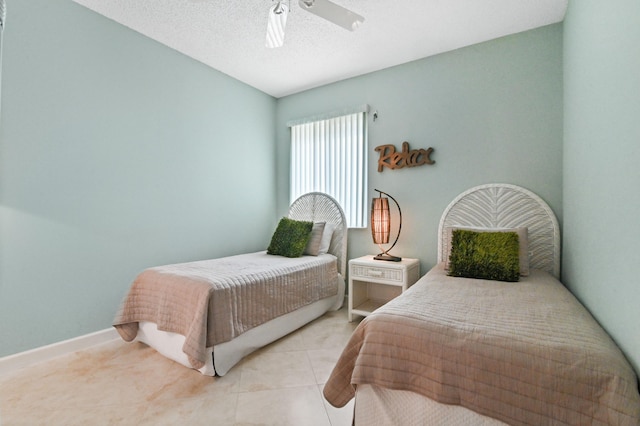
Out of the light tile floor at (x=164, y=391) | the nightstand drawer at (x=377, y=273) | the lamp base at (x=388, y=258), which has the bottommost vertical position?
the light tile floor at (x=164, y=391)

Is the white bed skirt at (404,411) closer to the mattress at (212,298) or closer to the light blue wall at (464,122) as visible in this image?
the mattress at (212,298)

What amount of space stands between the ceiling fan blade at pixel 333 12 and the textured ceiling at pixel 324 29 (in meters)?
0.58

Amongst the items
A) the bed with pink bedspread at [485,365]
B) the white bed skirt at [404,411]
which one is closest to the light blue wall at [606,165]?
the bed with pink bedspread at [485,365]

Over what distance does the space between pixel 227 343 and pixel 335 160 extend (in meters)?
2.34

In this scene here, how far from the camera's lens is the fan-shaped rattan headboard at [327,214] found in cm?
334

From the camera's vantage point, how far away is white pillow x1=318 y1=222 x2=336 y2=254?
326 cm

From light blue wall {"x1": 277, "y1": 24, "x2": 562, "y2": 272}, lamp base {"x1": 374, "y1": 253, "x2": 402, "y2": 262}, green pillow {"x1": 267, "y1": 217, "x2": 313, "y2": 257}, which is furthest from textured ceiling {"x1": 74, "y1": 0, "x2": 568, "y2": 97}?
lamp base {"x1": 374, "y1": 253, "x2": 402, "y2": 262}

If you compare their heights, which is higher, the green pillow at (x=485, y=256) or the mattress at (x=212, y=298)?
the green pillow at (x=485, y=256)

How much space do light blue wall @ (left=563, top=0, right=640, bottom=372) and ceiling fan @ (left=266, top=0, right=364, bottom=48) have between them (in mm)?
1207

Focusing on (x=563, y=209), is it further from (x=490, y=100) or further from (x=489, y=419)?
(x=489, y=419)

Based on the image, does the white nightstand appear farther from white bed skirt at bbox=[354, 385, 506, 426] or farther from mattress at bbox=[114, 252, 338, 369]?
white bed skirt at bbox=[354, 385, 506, 426]

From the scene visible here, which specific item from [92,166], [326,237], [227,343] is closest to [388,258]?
[326,237]

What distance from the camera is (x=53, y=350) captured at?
6.98ft

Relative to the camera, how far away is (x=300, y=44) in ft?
9.02
